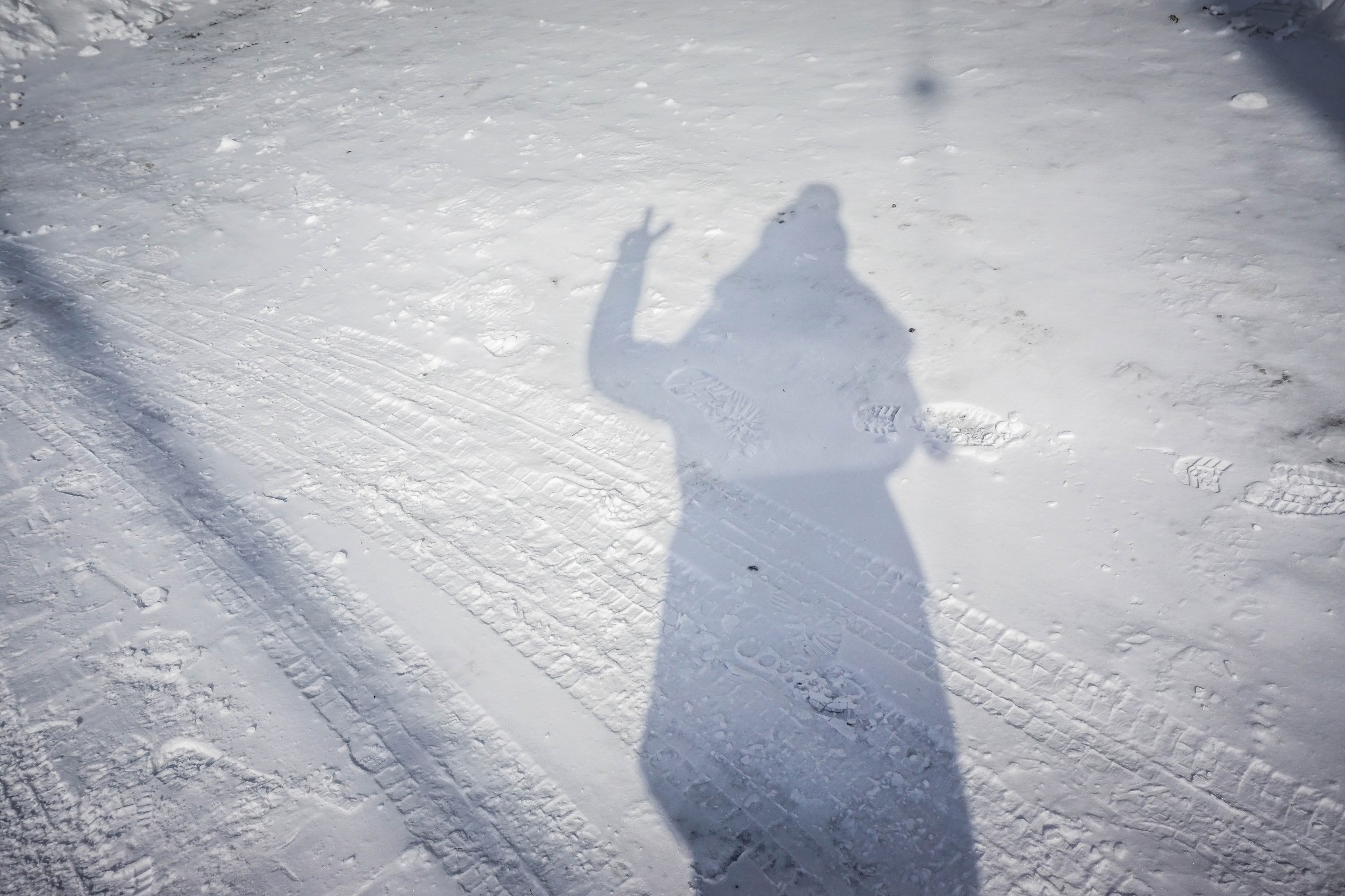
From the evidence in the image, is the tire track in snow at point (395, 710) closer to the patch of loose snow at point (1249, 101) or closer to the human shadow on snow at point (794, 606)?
the human shadow on snow at point (794, 606)

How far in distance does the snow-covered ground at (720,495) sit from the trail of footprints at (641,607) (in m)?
0.02

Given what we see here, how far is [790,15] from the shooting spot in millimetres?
6355

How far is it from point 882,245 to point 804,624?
246 centimetres

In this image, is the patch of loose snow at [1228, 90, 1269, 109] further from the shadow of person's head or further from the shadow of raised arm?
the shadow of raised arm

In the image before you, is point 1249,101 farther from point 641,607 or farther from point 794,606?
point 641,607

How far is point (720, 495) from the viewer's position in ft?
9.80

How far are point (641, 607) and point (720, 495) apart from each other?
25.3 inches

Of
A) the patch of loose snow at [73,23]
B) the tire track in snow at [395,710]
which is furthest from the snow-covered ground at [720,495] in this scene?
the patch of loose snow at [73,23]

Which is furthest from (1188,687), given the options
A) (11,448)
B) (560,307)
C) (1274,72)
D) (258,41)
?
(258,41)

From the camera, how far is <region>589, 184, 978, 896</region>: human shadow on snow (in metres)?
2.09

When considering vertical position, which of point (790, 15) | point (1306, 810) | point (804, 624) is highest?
point (790, 15)

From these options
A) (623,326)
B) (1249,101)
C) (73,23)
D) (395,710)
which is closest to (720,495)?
(623,326)

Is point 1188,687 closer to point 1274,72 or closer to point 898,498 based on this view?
point 898,498

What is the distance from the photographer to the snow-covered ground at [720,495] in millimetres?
2137
